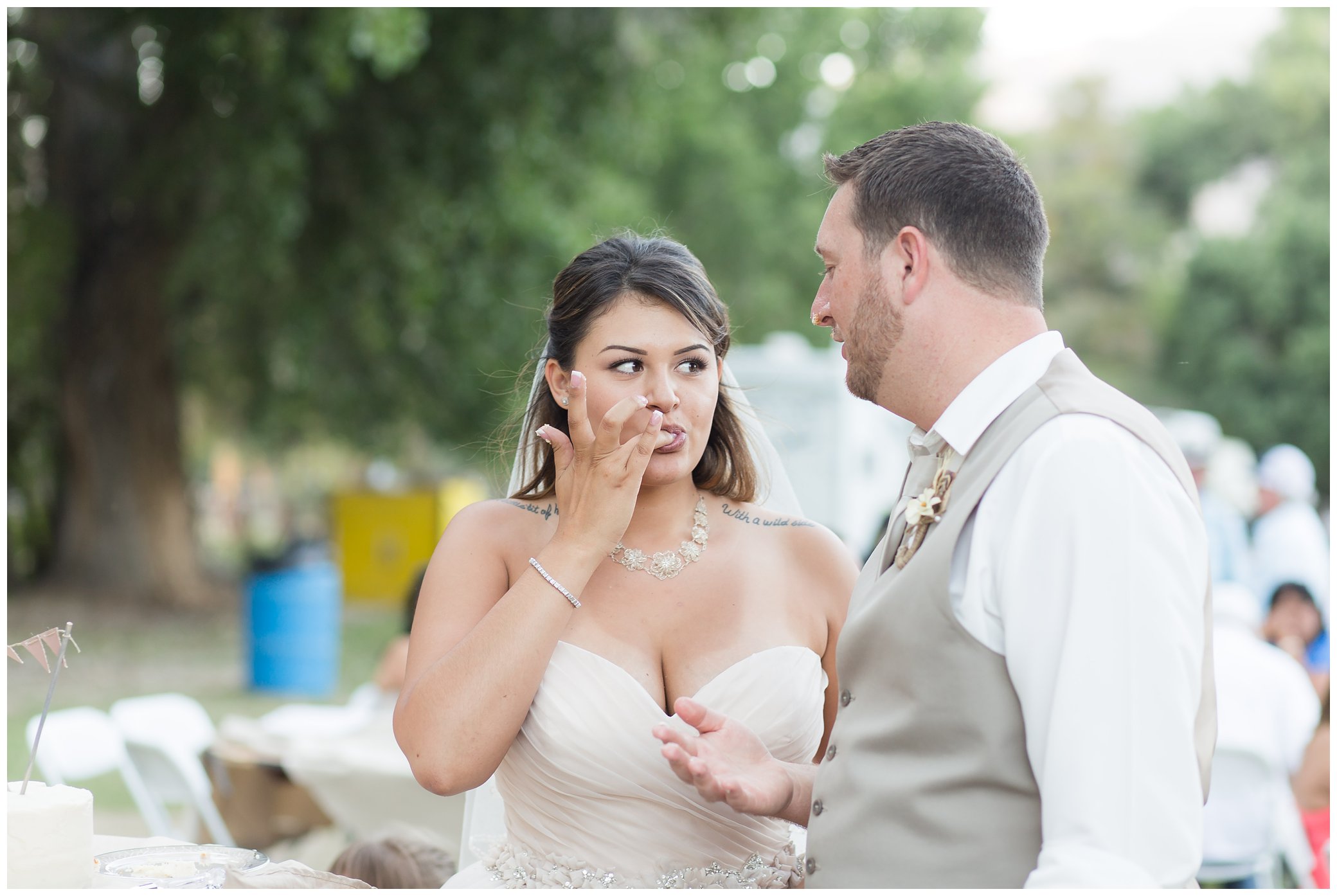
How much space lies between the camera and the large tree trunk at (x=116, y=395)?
14492 millimetres

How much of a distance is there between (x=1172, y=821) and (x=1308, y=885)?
4.12 metres

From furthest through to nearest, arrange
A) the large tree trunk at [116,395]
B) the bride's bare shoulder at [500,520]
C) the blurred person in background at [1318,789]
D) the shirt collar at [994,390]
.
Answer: the large tree trunk at [116,395]
the blurred person in background at [1318,789]
the bride's bare shoulder at [500,520]
the shirt collar at [994,390]

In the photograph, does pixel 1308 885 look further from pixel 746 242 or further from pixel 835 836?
pixel 746 242

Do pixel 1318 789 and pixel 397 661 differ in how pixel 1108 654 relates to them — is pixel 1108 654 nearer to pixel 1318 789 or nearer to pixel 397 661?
pixel 1318 789

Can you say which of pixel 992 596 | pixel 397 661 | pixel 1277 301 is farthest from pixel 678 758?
pixel 1277 301

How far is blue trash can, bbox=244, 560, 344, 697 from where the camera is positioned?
11.2 m

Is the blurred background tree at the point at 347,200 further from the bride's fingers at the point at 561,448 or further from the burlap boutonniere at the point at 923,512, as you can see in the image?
the burlap boutonniere at the point at 923,512

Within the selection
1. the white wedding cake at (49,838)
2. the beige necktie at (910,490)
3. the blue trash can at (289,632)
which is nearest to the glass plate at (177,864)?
the white wedding cake at (49,838)

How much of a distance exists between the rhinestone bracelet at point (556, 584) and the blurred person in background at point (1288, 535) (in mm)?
6505

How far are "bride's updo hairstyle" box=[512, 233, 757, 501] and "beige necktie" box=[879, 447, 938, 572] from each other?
794 millimetres

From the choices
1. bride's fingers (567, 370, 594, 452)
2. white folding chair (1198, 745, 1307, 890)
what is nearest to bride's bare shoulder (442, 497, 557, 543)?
bride's fingers (567, 370, 594, 452)

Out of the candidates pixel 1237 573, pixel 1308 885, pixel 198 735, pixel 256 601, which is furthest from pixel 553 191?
pixel 1308 885

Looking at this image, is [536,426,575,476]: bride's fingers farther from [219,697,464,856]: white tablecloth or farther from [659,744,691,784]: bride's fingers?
[219,697,464,856]: white tablecloth

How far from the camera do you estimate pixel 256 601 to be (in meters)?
11.2
